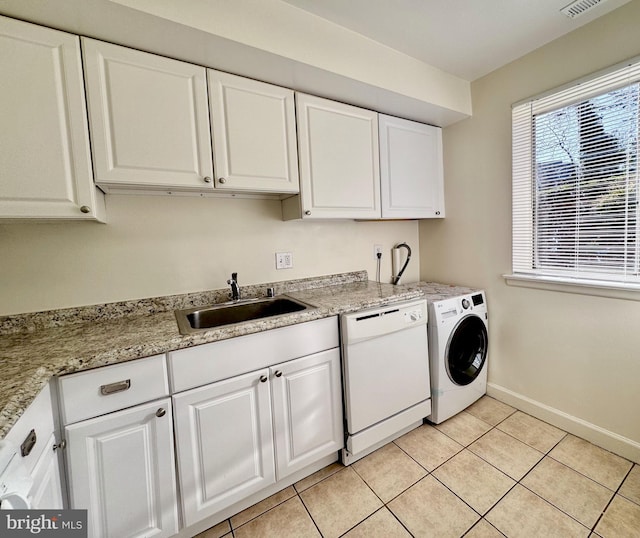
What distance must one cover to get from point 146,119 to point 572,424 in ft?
9.67

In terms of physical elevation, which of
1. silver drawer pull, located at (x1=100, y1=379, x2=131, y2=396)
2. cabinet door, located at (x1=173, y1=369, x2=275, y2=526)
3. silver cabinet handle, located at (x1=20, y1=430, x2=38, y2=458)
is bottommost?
cabinet door, located at (x1=173, y1=369, x2=275, y2=526)

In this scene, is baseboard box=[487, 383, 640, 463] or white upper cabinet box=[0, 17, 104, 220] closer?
white upper cabinet box=[0, 17, 104, 220]

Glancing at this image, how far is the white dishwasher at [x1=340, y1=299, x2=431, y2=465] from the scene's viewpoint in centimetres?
Result: 164

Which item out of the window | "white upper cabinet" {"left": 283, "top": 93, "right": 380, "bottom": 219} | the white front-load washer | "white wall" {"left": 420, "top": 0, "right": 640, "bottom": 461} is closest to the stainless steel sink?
"white upper cabinet" {"left": 283, "top": 93, "right": 380, "bottom": 219}

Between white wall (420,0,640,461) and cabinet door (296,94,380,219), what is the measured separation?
826 mm

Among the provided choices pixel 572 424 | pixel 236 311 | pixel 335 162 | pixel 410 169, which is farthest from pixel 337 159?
pixel 572 424

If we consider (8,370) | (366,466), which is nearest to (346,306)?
(366,466)

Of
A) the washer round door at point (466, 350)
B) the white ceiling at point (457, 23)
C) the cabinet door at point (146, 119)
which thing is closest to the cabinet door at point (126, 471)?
the cabinet door at point (146, 119)

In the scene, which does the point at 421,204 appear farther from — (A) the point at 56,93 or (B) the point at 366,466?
(A) the point at 56,93

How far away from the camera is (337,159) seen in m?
1.88

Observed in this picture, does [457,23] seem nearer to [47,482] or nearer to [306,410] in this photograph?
[306,410]

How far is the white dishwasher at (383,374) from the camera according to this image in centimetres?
164

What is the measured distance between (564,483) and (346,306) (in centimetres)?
142

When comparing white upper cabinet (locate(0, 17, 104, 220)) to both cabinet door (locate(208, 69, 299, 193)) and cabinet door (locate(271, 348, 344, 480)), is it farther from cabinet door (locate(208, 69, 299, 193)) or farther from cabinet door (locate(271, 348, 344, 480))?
cabinet door (locate(271, 348, 344, 480))
